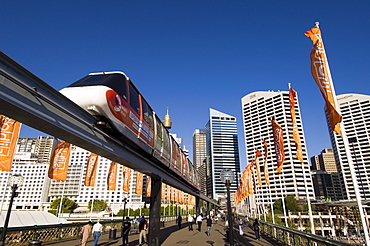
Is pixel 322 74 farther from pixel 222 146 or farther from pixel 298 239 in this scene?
pixel 222 146

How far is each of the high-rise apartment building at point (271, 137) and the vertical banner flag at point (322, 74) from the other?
102655mm

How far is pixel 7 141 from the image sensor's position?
42.2 ft

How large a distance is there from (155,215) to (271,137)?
4823 inches

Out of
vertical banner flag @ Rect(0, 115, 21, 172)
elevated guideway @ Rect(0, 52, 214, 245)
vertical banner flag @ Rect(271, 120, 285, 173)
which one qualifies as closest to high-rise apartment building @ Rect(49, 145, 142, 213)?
vertical banner flag @ Rect(271, 120, 285, 173)

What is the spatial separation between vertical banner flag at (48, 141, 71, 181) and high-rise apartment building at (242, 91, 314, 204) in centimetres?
10127

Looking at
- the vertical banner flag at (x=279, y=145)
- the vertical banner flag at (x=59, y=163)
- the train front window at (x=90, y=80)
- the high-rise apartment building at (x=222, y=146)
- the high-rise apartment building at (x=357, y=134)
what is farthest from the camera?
the high-rise apartment building at (x=222, y=146)

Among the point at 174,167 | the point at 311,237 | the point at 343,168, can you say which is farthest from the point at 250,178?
the point at 343,168

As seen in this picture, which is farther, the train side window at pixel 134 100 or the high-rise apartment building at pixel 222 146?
the high-rise apartment building at pixel 222 146

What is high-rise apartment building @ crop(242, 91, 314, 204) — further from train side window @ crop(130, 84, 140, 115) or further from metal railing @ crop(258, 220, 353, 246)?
train side window @ crop(130, 84, 140, 115)

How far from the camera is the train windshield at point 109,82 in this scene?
845 centimetres

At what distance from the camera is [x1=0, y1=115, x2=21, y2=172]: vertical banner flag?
12477 millimetres

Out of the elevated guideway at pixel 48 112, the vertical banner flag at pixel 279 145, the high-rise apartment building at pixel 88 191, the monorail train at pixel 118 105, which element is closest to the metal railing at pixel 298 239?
the vertical banner flag at pixel 279 145

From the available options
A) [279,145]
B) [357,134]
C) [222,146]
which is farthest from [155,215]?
[222,146]

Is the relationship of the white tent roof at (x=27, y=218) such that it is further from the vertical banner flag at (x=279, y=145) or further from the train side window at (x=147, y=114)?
the vertical banner flag at (x=279, y=145)
